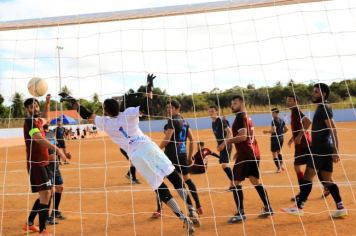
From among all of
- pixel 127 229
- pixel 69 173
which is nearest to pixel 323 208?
pixel 127 229

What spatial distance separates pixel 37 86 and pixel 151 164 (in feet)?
8.45

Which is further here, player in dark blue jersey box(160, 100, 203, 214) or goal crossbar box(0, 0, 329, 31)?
player in dark blue jersey box(160, 100, 203, 214)

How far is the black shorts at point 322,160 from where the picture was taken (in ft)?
19.0

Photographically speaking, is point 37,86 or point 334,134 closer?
point 334,134

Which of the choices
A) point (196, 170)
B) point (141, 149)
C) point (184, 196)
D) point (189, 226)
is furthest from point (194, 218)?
point (196, 170)

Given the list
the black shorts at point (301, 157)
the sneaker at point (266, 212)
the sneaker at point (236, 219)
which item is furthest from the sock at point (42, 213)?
the black shorts at point (301, 157)

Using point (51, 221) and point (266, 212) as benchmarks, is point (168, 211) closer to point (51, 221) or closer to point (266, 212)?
point (266, 212)

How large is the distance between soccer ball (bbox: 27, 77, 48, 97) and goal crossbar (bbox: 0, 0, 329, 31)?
2.88 ft

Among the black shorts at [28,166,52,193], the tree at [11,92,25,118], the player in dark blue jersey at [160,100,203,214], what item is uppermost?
the tree at [11,92,25,118]

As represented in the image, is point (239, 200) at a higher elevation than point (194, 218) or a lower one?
higher

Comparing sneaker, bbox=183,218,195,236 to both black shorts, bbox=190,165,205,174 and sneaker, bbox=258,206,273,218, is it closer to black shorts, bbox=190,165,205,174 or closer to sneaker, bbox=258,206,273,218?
sneaker, bbox=258,206,273,218

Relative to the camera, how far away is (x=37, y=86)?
618 cm

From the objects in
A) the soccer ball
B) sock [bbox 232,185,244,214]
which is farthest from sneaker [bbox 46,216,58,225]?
sock [bbox 232,185,244,214]

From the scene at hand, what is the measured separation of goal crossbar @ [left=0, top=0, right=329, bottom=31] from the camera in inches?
232
